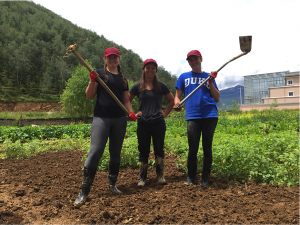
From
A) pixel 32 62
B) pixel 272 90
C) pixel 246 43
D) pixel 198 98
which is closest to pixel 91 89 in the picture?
pixel 198 98

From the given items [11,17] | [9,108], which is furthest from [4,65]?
[11,17]

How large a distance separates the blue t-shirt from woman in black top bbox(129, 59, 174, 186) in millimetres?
327

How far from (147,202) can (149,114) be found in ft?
3.74

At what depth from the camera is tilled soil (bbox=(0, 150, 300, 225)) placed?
2.12 meters

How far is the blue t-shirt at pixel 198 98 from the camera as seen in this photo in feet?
9.36

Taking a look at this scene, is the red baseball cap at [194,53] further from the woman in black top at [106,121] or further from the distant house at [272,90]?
the distant house at [272,90]

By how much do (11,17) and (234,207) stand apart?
95.9m

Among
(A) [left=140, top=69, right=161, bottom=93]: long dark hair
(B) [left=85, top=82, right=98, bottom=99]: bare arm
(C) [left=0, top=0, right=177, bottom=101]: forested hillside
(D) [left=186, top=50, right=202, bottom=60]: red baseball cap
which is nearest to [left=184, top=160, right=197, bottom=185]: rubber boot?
(A) [left=140, top=69, right=161, bottom=93]: long dark hair

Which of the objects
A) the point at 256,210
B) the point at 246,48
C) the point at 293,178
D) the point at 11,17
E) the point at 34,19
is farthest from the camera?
the point at 34,19

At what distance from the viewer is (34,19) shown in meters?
81.7

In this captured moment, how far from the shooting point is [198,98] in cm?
288

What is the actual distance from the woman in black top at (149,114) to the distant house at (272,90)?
102 feet

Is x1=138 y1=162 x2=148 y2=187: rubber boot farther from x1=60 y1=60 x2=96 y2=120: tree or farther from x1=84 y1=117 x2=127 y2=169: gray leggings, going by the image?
x1=60 y1=60 x2=96 y2=120: tree

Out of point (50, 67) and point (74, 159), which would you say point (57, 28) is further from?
point (74, 159)
